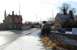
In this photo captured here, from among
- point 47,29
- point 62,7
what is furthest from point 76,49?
point 62,7

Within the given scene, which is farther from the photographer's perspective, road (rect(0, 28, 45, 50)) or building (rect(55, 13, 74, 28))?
building (rect(55, 13, 74, 28))

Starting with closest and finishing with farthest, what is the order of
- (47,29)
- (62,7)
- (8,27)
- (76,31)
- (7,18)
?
(76,31) → (47,29) → (8,27) → (62,7) → (7,18)

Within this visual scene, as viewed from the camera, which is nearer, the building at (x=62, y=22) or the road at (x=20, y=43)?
the road at (x=20, y=43)

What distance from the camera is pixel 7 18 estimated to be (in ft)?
405

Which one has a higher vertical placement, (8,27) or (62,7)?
(62,7)

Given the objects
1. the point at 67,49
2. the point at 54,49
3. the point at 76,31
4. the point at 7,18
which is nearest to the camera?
the point at 67,49

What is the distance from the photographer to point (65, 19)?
257 feet

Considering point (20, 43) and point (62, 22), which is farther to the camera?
point (62, 22)

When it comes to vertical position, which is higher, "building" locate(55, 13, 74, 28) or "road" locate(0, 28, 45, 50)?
"building" locate(55, 13, 74, 28)

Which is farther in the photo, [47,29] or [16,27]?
[16,27]

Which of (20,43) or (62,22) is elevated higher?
(62,22)

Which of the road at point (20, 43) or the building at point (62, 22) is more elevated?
the building at point (62, 22)

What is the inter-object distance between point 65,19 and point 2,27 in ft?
97.4

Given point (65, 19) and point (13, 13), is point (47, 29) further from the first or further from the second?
point (13, 13)
